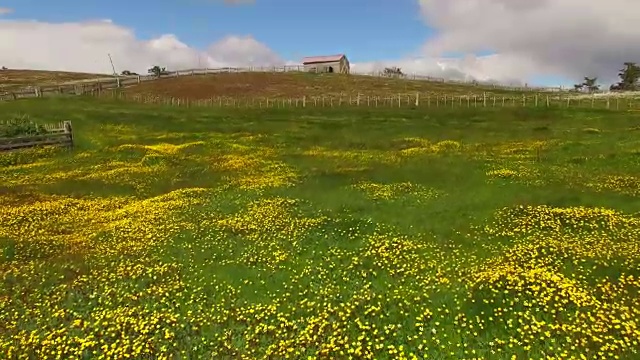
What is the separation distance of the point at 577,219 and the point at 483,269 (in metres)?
8.01

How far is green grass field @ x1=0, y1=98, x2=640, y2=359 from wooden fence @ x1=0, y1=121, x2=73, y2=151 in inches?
90.1

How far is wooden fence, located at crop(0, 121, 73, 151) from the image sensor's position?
43.0 meters

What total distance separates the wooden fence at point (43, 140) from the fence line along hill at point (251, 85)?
1953 inches

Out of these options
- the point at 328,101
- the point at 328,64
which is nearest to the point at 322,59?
the point at 328,64

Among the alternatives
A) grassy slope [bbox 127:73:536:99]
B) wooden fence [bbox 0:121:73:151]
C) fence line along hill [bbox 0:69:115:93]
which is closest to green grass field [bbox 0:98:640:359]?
wooden fence [bbox 0:121:73:151]

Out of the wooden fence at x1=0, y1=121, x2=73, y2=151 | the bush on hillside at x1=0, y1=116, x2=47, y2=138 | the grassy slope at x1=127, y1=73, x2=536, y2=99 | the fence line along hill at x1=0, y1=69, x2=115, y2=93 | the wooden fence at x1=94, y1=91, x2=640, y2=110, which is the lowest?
the wooden fence at x1=0, y1=121, x2=73, y2=151

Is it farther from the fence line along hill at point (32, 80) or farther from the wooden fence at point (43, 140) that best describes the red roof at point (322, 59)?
the wooden fence at point (43, 140)

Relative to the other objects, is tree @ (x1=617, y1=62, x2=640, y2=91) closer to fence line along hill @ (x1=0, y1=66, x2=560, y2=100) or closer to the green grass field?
fence line along hill @ (x1=0, y1=66, x2=560, y2=100)

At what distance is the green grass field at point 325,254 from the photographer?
1563cm

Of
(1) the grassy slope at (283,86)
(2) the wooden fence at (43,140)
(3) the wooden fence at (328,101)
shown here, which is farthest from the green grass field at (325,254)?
(1) the grassy slope at (283,86)

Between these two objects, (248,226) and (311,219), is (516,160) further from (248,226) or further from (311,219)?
(248,226)

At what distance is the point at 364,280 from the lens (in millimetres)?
18969

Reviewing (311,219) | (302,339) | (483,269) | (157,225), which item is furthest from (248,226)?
(483,269)

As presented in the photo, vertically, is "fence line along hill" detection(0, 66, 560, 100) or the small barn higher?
the small barn
